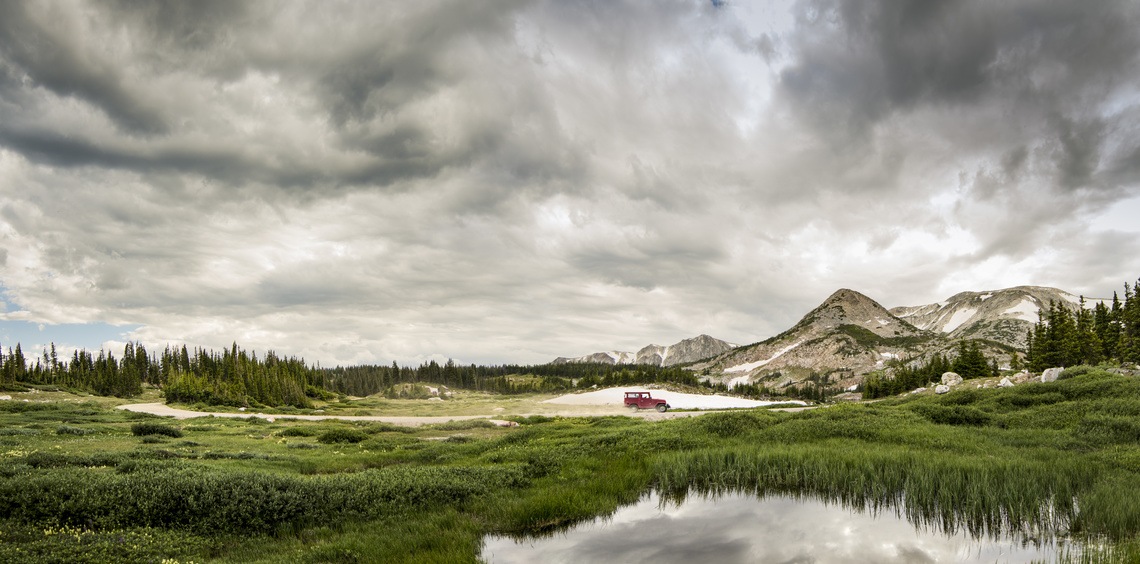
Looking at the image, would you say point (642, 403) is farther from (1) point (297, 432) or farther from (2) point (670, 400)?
(1) point (297, 432)

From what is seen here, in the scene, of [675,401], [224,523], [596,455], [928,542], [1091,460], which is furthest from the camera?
[675,401]

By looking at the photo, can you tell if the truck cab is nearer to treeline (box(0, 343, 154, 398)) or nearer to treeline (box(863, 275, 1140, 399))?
treeline (box(863, 275, 1140, 399))

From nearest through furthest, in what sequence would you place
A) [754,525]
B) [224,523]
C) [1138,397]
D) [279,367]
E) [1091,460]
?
[754,525], [224,523], [1091,460], [1138,397], [279,367]

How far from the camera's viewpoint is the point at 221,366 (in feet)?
414

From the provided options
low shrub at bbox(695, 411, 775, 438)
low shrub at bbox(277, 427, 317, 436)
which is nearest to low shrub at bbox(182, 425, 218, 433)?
low shrub at bbox(277, 427, 317, 436)

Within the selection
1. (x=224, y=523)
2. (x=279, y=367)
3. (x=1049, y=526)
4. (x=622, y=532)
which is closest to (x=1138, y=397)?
(x=1049, y=526)

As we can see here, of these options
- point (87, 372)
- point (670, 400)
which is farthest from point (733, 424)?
point (87, 372)

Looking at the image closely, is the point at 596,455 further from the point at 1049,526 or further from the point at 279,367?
the point at 279,367

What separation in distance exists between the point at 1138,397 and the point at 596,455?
21.6 m

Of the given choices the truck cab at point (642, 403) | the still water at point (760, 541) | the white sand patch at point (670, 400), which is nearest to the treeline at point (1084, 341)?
the white sand patch at point (670, 400)

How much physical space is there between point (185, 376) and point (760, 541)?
378 feet

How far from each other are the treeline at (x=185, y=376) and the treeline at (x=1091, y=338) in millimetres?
131442

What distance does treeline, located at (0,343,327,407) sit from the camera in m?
Answer: 90.7

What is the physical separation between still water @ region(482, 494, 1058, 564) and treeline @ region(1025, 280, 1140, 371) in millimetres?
85560
